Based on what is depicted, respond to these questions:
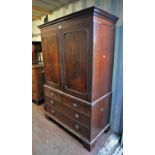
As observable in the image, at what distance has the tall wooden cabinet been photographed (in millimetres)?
1520

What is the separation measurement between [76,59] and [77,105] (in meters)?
0.67

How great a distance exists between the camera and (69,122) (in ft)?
6.75

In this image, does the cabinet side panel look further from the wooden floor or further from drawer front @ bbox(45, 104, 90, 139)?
the wooden floor

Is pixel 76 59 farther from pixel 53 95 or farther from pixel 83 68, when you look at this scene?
pixel 53 95

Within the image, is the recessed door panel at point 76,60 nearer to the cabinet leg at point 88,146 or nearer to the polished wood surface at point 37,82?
the cabinet leg at point 88,146

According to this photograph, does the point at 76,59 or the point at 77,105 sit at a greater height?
the point at 76,59

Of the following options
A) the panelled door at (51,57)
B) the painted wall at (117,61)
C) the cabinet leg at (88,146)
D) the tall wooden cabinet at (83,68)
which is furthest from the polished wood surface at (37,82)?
the cabinet leg at (88,146)

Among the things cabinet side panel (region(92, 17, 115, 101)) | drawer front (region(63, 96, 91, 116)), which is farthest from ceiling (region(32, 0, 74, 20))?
drawer front (region(63, 96, 91, 116))

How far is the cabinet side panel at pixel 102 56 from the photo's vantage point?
4.94ft

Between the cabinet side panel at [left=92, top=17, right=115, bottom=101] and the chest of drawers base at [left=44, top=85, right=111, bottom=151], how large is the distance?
0.60 feet

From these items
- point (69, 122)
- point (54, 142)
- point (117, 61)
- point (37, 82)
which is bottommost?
point (54, 142)

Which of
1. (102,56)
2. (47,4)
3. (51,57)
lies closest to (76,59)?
(102,56)
